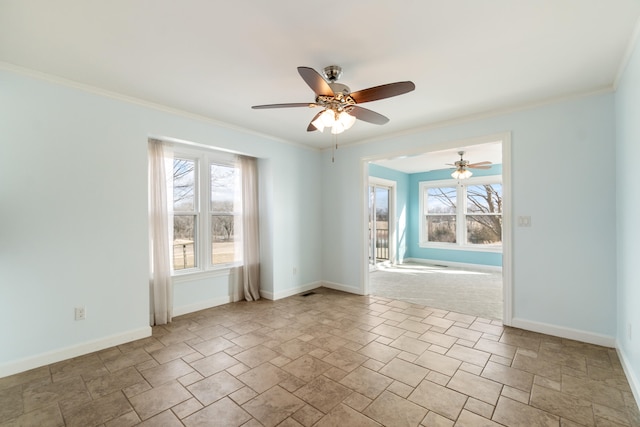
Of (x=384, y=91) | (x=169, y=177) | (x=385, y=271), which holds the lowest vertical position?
(x=385, y=271)

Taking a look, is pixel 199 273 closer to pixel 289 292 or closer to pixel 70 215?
pixel 289 292

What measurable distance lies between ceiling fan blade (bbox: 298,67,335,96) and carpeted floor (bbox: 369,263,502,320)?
3.43m

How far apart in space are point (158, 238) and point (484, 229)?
704 cm

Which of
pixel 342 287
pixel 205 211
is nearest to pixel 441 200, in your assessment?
pixel 342 287

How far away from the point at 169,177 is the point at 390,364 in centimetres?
339

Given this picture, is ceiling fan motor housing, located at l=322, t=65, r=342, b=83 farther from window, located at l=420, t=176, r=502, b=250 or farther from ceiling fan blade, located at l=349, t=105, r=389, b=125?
window, located at l=420, t=176, r=502, b=250

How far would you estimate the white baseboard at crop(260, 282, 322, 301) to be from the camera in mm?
4631

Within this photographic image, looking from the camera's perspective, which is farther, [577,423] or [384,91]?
[384,91]

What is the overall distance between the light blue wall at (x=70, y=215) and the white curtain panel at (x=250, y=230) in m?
1.06

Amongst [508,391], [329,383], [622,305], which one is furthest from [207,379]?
[622,305]

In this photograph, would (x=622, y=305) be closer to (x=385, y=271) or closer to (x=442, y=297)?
(x=442, y=297)

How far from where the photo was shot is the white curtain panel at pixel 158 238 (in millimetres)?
3557

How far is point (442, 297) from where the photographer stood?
4.68 metres

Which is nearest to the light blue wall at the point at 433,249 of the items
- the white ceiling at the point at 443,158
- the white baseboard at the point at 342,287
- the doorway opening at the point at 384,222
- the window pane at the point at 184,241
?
the white ceiling at the point at 443,158
